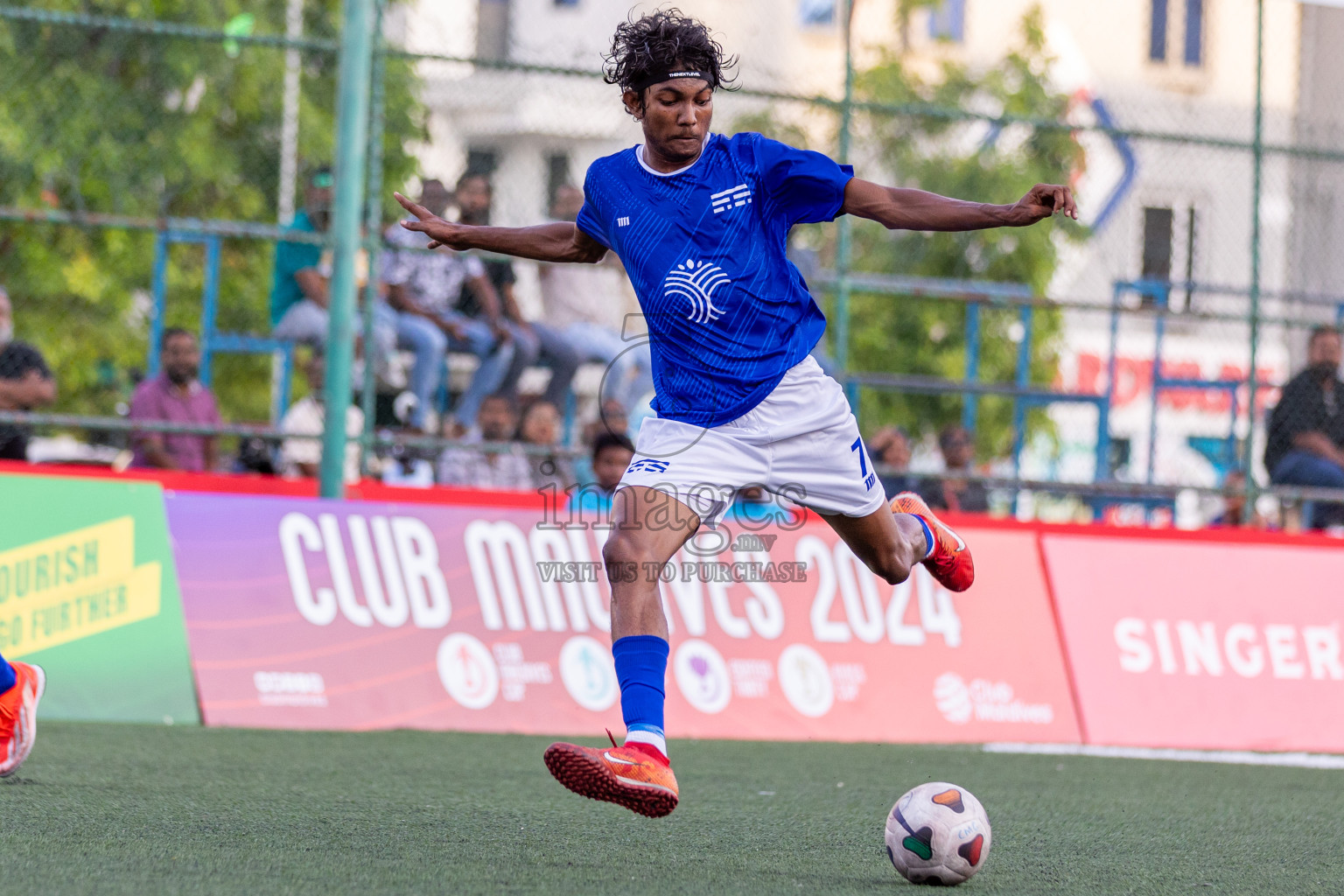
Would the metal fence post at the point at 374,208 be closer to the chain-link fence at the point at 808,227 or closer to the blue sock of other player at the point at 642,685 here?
the chain-link fence at the point at 808,227

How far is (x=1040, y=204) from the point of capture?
434 centimetres

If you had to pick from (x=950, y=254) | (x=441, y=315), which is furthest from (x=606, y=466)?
(x=950, y=254)

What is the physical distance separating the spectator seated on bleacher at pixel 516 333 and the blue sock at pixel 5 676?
449 cm

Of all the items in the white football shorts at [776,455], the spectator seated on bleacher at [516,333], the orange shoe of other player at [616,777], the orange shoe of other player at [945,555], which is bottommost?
the orange shoe of other player at [616,777]

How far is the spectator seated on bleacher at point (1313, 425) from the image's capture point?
9.63m

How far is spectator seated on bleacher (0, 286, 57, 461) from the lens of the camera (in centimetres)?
862

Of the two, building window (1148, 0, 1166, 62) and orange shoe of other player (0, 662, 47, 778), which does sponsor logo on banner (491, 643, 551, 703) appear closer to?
orange shoe of other player (0, 662, 47, 778)

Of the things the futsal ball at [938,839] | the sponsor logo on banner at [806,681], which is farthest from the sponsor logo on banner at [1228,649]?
the futsal ball at [938,839]

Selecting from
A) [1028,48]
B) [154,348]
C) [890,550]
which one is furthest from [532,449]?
[1028,48]

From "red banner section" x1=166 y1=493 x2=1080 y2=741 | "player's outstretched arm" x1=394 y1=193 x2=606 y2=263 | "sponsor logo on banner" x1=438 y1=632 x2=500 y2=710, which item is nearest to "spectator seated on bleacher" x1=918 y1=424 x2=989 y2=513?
"red banner section" x1=166 y1=493 x2=1080 y2=741

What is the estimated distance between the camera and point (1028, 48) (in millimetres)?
20188

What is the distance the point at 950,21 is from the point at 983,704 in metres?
15.2

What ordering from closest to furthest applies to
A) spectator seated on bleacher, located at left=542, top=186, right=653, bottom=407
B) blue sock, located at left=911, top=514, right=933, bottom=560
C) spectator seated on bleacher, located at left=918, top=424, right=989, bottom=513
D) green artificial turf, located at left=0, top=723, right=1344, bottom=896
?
green artificial turf, located at left=0, top=723, right=1344, bottom=896, blue sock, located at left=911, top=514, right=933, bottom=560, spectator seated on bleacher, located at left=542, top=186, right=653, bottom=407, spectator seated on bleacher, located at left=918, top=424, right=989, bottom=513

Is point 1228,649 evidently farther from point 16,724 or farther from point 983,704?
point 16,724
